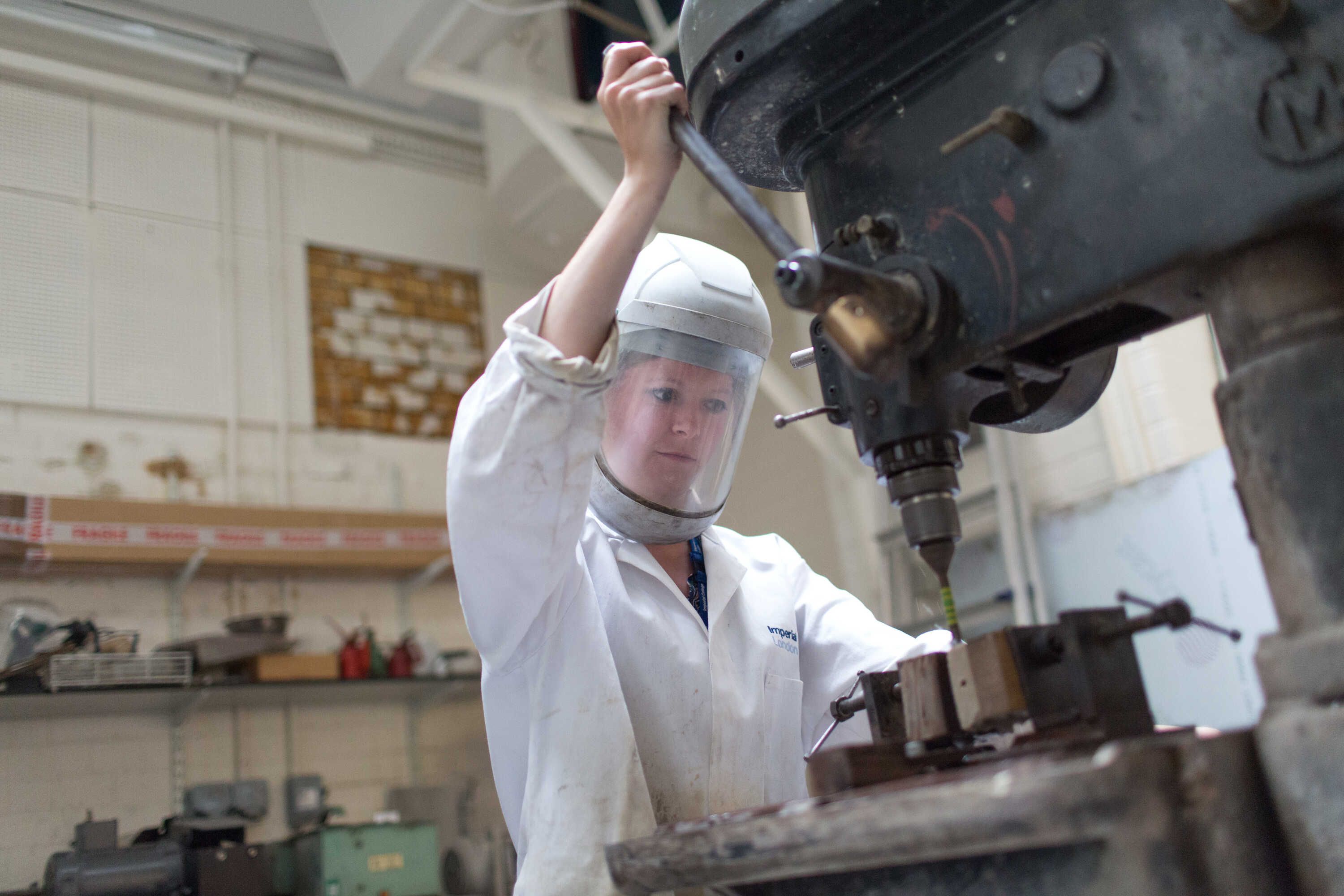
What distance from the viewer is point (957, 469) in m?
0.97

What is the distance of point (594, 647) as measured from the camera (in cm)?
125

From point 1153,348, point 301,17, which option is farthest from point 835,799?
point 301,17

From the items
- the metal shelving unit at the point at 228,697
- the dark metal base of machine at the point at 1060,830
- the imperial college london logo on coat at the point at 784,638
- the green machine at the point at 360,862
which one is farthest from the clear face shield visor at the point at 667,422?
the metal shelving unit at the point at 228,697

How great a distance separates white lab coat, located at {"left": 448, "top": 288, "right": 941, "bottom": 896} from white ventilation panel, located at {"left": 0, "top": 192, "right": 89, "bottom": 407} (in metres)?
3.67

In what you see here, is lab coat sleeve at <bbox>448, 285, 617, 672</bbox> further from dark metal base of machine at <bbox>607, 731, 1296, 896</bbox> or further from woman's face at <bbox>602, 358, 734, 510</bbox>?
dark metal base of machine at <bbox>607, 731, 1296, 896</bbox>

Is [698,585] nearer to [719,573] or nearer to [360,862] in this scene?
[719,573]

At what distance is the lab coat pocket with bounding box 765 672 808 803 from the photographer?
1399 millimetres

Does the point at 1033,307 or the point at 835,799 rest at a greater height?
the point at 1033,307

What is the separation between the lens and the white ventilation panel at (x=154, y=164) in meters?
4.68

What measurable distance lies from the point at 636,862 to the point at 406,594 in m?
4.11

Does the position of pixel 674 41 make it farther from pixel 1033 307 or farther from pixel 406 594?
pixel 1033 307

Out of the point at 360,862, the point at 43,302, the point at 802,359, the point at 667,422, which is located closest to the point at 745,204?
the point at 802,359

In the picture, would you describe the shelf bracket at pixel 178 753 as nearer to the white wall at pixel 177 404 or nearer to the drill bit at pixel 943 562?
the white wall at pixel 177 404

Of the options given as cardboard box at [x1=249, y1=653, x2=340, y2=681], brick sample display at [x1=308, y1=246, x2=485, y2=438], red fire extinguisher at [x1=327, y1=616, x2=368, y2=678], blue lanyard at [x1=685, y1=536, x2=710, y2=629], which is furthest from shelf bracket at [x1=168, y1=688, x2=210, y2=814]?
blue lanyard at [x1=685, y1=536, x2=710, y2=629]
